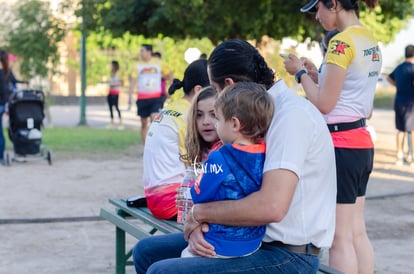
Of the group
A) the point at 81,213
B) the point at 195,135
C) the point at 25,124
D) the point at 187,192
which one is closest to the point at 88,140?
the point at 25,124

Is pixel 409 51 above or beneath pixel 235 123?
beneath

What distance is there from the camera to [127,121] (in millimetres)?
25688

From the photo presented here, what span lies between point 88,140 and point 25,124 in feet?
14.5

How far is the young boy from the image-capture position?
341 centimetres

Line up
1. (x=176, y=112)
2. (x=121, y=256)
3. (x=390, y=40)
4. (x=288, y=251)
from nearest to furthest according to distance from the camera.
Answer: (x=288, y=251) → (x=176, y=112) → (x=121, y=256) → (x=390, y=40)

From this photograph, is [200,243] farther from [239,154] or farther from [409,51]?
[409,51]

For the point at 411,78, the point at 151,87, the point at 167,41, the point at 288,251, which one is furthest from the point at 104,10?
the point at 167,41

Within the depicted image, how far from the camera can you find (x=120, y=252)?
6.03 meters

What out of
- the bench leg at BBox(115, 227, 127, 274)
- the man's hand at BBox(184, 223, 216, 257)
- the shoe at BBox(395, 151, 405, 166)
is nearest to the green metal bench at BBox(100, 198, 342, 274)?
the bench leg at BBox(115, 227, 127, 274)

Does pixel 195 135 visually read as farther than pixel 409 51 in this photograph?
No

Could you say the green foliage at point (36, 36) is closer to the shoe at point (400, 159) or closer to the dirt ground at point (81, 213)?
the dirt ground at point (81, 213)

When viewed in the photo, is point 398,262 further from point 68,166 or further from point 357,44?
point 68,166

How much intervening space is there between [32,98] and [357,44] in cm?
920

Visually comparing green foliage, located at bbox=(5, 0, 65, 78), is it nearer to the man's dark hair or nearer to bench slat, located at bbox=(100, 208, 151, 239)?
the man's dark hair
